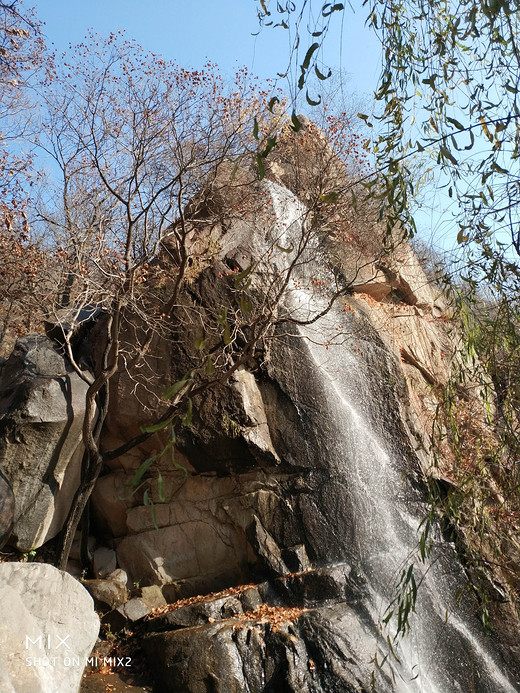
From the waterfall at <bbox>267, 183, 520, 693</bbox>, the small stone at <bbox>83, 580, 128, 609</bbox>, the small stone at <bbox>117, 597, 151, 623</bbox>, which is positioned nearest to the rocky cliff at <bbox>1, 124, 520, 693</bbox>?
the waterfall at <bbox>267, 183, 520, 693</bbox>

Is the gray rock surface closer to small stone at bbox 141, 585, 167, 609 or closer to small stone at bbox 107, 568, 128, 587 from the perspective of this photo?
small stone at bbox 107, 568, 128, 587

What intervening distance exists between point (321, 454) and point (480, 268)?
6.00 meters

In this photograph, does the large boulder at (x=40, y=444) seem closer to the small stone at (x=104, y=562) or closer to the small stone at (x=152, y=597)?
the small stone at (x=104, y=562)

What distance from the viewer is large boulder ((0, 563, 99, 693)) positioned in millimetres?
5387

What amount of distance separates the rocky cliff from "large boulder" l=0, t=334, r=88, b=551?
3 cm

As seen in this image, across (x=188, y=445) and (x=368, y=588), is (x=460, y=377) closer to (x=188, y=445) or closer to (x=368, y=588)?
(x=368, y=588)

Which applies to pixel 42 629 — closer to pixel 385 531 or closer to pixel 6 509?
pixel 6 509

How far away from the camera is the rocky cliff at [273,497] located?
7555mm

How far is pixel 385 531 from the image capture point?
898cm

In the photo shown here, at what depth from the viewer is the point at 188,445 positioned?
10125 mm

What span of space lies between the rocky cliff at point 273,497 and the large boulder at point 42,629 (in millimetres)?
1594

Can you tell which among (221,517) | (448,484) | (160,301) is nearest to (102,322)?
(160,301)

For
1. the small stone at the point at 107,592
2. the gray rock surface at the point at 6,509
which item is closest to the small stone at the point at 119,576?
the small stone at the point at 107,592

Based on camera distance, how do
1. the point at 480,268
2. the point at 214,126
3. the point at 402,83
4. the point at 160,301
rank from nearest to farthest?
the point at 402,83, the point at 480,268, the point at 160,301, the point at 214,126
